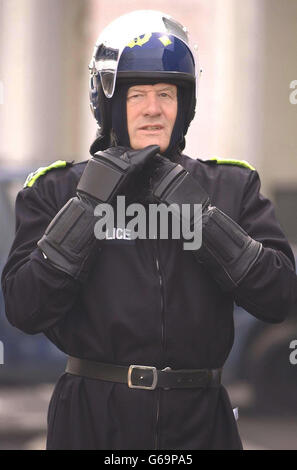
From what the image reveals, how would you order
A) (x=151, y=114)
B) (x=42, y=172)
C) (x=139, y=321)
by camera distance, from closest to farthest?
1. (x=139, y=321)
2. (x=151, y=114)
3. (x=42, y=172)

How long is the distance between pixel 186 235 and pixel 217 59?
10.7 metres

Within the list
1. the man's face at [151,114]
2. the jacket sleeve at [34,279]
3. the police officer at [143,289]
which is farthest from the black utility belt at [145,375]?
the man's face at [151,114]

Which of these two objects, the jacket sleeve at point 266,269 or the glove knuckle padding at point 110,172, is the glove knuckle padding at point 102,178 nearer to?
the glove knuckle padding at point 110,172

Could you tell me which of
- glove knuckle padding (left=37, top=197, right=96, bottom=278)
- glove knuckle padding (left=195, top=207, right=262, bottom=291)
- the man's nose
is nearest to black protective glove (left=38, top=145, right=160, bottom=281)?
glove knuckle padding (left=37, top=197, right=96, bottom=278)

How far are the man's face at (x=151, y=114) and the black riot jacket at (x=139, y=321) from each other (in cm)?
27

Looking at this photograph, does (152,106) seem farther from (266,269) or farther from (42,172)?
(266,269)

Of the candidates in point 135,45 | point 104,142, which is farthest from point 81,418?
point 135,45

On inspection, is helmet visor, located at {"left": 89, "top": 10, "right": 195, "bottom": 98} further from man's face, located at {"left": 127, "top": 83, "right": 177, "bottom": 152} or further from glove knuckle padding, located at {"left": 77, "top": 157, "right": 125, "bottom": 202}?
glove knuckle padding, located at {"left": 77, "top": 157, "right": 125, "bottom": 202}

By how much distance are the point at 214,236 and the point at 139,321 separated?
0.93 ft

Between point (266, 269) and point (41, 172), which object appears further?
point (41, 172)

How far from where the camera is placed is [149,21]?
10.9 feet

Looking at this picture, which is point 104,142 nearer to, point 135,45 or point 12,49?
point 135,45

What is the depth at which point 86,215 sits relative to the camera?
308 cm

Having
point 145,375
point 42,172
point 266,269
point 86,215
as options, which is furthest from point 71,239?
point 266,269
